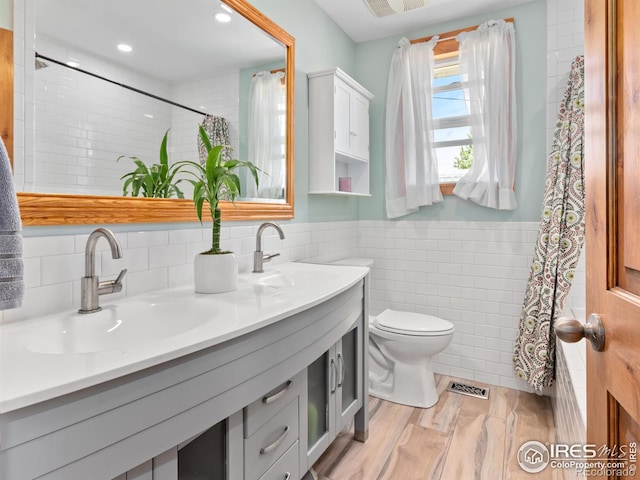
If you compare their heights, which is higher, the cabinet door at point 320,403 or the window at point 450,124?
the window at point 450,124

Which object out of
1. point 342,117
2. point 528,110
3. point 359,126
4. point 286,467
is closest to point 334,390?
point 286,467

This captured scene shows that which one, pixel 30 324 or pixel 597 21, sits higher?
pixel 597 21

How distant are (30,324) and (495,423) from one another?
2.19 meters

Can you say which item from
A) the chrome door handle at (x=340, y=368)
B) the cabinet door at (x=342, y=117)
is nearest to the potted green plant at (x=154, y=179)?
the chrome door handle at (x=340, y=368)

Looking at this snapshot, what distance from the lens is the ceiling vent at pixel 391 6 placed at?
2.23 m

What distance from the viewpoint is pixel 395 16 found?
2586 millimetres

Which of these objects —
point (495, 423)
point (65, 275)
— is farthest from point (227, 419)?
point (495, 423)

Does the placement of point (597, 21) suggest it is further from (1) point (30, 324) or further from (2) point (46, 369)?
(1) point (30, 324)

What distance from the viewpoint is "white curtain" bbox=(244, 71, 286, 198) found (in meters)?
1.87

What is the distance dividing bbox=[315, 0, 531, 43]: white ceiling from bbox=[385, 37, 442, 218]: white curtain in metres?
0.14

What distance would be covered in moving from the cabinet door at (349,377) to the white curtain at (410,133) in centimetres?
129

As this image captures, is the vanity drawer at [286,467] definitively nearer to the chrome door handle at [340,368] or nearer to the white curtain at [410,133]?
the chrome door handle at [340,368]

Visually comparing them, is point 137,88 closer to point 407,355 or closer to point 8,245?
point 8,245

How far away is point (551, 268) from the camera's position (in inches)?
83.1
